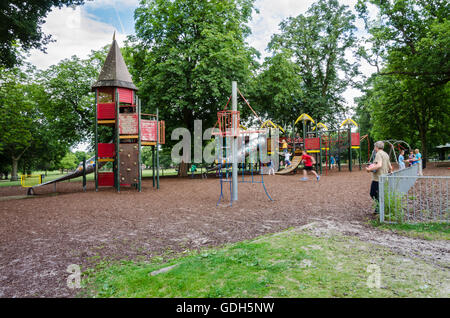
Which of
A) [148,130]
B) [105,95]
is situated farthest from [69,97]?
[148,130]

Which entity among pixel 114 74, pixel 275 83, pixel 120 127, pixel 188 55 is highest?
pixel 188 55

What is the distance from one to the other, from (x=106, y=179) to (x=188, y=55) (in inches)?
404

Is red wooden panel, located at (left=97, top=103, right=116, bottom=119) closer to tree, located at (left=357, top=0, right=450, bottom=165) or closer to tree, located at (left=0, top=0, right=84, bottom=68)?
tree, located at (left=0, top=0, right=84, bottom=68)

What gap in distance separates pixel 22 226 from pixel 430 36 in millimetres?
24293

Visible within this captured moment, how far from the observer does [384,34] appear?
68.8 feet

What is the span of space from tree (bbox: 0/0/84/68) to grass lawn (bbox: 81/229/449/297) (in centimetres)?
1368

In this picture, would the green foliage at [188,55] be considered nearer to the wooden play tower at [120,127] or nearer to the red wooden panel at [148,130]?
the wooden play tower at [120,127]

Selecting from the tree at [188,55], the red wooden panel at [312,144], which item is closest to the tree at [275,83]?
the tree at [188,55]

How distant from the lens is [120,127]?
579 inches

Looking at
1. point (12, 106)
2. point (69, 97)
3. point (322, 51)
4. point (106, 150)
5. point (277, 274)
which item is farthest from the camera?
point (322, 51)

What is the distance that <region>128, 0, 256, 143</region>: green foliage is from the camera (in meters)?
19.2

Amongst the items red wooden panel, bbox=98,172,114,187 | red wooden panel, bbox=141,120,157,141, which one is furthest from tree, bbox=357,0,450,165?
red wooden panel, bbox=98,172,114,187

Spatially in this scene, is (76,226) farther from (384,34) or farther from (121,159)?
(384,34)

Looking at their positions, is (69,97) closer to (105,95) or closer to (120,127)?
(105,95)
